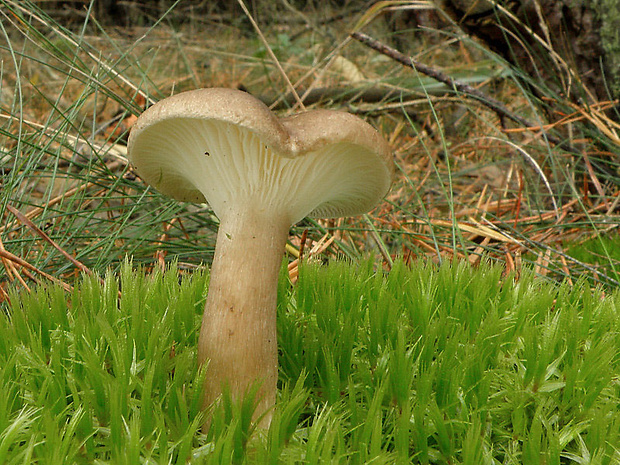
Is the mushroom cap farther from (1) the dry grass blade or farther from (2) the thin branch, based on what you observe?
(2) the thin branch

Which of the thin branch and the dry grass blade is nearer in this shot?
the dry grass blade

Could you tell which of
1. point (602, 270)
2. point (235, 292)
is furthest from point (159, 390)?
point (602, 270)

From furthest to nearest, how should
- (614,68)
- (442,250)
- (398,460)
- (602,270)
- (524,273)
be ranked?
(614,68)
(442,250)
(602,270)
(524,273)
(398,460)

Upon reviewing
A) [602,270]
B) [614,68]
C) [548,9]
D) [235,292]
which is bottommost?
[602,270]

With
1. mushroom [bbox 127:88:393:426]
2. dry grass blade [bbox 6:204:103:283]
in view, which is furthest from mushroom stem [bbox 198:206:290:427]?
dry grass blade [bbox 6:204:103:283]

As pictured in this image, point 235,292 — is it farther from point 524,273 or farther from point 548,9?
point 548,9

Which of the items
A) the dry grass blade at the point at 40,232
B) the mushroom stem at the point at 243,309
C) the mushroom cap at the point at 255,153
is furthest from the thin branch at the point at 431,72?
the dry grass blade at the point at 40,232

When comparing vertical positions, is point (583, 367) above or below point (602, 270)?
above

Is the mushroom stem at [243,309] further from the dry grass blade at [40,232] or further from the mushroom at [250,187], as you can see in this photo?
the dry grass blade at [40,232]
